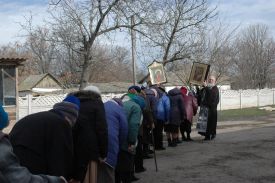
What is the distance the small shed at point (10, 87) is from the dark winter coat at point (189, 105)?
330 inches

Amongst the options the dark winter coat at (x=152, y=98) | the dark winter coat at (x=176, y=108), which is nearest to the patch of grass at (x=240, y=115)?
the dark winter coat at (x=176, y=108)

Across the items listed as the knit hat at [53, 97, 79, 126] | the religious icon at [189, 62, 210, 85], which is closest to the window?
the religious icon at [189, 62, 210, 85]

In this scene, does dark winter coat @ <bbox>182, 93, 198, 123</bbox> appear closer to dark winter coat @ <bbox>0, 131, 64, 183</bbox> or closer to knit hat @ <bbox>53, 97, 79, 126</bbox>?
knit hat @ <bbox>53, 97, 79, 126</bbox>

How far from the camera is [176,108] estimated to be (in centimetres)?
1368

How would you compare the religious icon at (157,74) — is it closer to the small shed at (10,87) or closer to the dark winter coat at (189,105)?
the dark winter coat at (189,105)

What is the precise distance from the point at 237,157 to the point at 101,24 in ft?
34.8

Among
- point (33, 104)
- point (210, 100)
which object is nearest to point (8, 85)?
point (33, 104)

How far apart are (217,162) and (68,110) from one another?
22.0ft

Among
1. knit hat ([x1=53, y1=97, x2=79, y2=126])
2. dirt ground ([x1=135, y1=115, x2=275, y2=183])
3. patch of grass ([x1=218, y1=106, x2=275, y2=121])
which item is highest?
knit hat ([x1=53, y1=97, x2=79, y2=126])

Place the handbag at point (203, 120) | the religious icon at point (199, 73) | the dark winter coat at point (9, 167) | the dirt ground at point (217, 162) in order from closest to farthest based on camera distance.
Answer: the dark winter coat at point (9, 167)
the dirt ground at point (217, 162)
the handbag at point (203, 120)
the religious icon at point (199, 73)

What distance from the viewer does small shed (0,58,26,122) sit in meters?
20.1

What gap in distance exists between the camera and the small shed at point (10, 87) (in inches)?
793

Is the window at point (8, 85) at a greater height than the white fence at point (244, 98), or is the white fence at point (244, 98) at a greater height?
the window at point (8, 85)

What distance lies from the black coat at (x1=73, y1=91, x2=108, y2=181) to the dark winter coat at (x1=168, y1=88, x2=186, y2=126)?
299 inches
